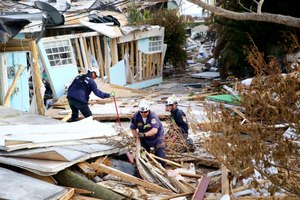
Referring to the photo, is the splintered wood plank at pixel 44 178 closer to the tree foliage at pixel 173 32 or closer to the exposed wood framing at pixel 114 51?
the exposed wood framing at pixel 114 51

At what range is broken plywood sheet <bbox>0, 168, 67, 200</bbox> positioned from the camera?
19.6 ft

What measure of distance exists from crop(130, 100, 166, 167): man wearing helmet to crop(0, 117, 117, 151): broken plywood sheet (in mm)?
508

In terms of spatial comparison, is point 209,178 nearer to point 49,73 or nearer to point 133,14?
point 49,73

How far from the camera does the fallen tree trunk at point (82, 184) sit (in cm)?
700

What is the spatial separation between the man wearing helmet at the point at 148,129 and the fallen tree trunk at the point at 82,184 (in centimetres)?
182

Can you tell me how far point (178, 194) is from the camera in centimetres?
726

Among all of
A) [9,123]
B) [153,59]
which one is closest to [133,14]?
[153,59]

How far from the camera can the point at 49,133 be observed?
331 inches

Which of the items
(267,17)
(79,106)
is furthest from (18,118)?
(267,17)

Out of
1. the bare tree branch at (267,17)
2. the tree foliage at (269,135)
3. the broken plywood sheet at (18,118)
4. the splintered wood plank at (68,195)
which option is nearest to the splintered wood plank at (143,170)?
the splintered wood plank at (68,195)

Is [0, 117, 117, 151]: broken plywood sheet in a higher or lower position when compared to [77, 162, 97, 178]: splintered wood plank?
higher

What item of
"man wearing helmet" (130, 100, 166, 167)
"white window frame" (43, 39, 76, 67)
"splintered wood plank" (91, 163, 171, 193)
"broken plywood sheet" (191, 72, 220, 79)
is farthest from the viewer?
"broken plywood sheet" (191, 72, 220, 79)

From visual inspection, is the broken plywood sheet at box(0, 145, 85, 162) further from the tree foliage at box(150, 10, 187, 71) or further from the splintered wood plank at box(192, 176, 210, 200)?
the tree foliage at box(150, 10, 187, 71)

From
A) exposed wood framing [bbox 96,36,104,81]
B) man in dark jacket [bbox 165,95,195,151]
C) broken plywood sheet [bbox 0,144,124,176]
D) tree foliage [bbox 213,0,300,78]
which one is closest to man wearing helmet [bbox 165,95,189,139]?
man in dark jacket [bbox 165,95,195,151]
